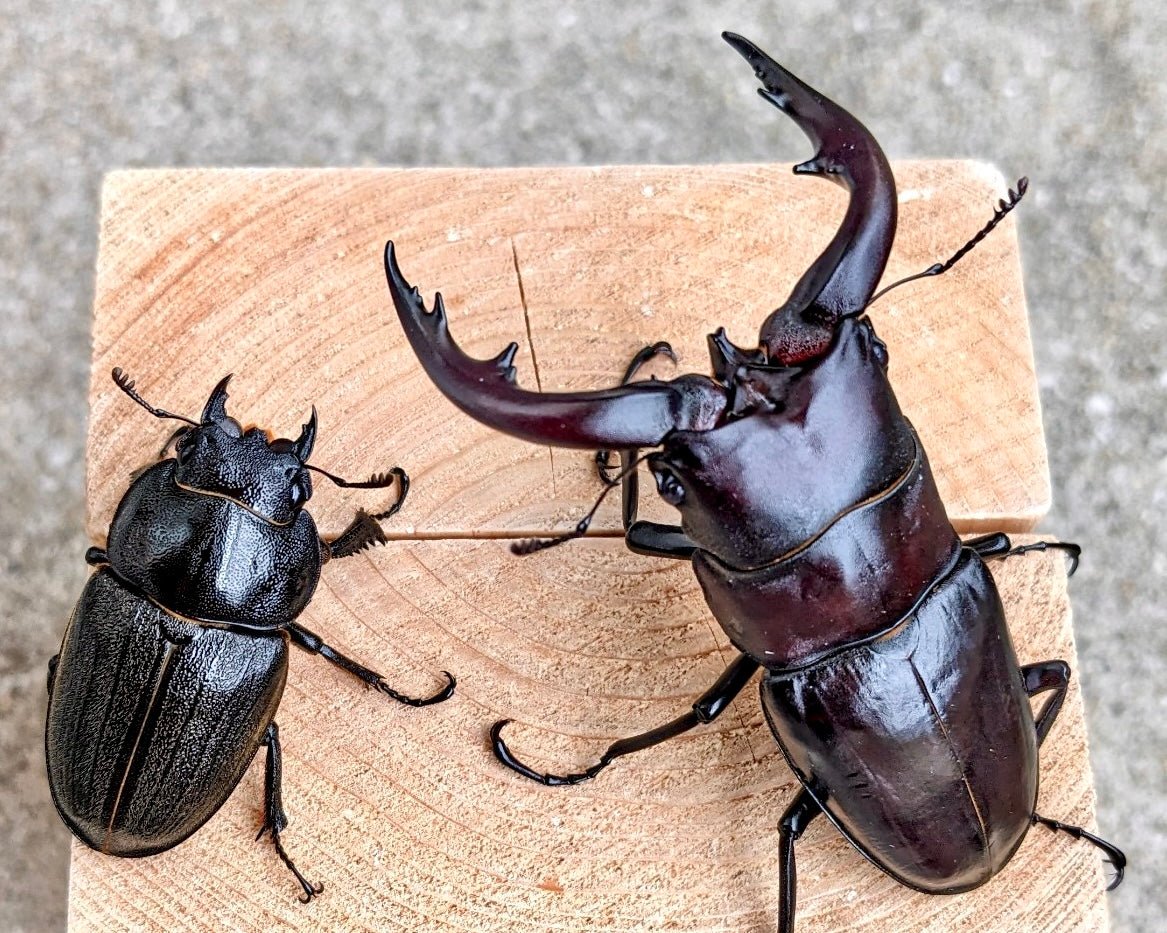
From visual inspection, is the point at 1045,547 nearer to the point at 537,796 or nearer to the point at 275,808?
the point at 537,796

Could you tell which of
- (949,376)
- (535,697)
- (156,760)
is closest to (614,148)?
(949,376)

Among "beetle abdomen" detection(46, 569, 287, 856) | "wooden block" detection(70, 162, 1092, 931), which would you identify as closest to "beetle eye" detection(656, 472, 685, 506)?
"wooden block" detection(70, 162, 1092, 931)

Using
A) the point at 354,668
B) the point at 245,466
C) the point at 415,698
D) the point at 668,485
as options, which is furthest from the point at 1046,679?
the point at 245,466

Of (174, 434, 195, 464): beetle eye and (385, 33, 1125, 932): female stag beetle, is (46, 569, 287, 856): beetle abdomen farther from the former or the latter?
(385, 33, 1125, 932): female stag beetle

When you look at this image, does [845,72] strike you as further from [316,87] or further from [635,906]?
[635,906]

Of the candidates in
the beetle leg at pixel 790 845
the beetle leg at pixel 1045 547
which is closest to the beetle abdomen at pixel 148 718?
the beetle leg at pixel 790 845
